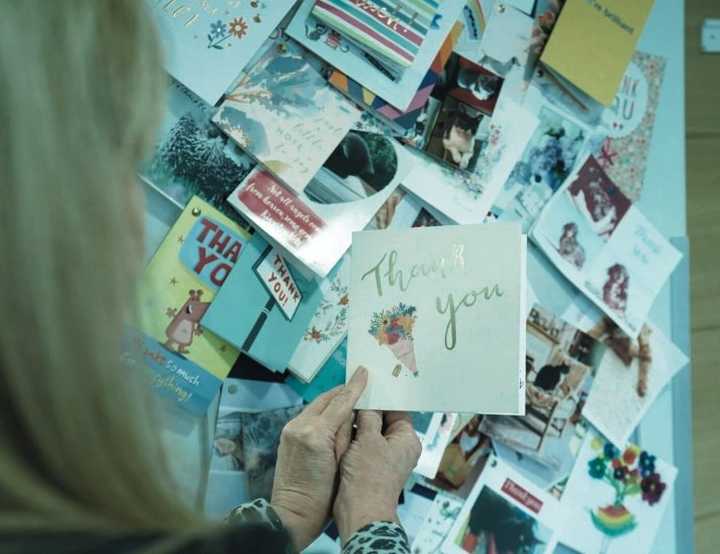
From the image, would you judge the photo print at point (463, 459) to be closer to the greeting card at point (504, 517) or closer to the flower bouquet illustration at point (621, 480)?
the greeting card at point (504, 517)

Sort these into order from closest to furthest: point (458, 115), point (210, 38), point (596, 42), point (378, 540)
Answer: point (378, 540) → point (210, 38) → point (458, 115) → point (596, 42)

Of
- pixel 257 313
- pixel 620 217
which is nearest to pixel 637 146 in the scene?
pixel 620 217

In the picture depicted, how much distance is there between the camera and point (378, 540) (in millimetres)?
675

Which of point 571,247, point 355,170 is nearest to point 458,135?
point 355,170

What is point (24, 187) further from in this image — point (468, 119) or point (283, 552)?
point (468, 119)

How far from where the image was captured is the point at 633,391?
1097mm

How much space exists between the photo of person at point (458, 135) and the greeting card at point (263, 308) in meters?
0.23

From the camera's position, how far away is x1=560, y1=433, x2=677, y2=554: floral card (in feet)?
3.46

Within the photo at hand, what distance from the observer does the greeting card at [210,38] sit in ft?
2.54

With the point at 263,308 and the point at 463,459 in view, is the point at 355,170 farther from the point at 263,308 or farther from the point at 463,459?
the point at 463,459

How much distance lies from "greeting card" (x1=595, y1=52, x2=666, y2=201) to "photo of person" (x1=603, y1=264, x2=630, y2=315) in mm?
110

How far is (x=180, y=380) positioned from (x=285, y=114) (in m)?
0.30

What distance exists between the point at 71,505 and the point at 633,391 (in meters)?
0.90

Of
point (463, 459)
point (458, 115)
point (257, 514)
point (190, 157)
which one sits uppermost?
point (458, 115)
